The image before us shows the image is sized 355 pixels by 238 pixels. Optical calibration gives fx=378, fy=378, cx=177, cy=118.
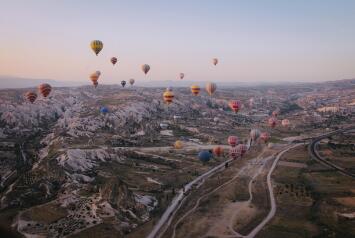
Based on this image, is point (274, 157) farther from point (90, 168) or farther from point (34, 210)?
point (34, 210)

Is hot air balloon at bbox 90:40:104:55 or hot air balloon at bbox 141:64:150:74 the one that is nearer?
hot air balloon at bbox 90:40:104:55

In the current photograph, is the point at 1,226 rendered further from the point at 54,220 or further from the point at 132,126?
the point at 132,126

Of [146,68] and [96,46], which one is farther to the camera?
[146,68]

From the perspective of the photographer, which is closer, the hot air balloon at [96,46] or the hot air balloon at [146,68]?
the hot air balloon at [96,46]

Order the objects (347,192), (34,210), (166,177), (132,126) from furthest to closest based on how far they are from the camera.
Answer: (132,126), (166,177), (347,192), (34,210)

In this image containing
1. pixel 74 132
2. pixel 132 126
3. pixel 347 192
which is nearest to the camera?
pixel 347 192

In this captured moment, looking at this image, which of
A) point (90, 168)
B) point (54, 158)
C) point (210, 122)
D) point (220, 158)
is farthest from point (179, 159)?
point (210, 122)

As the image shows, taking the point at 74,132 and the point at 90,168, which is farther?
the point at 74,132
